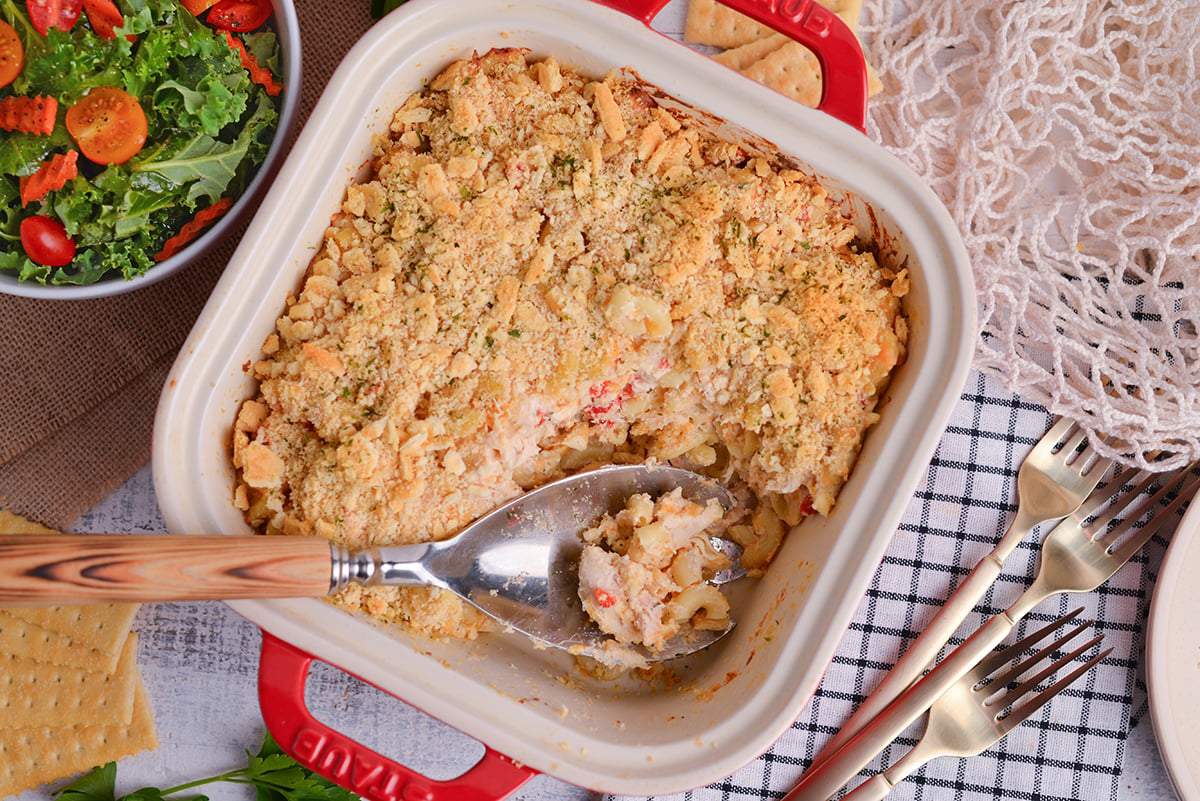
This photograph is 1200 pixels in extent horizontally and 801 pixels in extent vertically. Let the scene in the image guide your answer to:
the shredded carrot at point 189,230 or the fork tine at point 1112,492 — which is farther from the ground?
the shredded carrot at point 189,230

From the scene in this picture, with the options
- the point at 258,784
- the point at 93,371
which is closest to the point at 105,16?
the point at 93,371

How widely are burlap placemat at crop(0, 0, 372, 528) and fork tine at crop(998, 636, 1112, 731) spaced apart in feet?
6.15

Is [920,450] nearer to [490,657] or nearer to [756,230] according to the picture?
[756,230]

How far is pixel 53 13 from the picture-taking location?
1.58 metres

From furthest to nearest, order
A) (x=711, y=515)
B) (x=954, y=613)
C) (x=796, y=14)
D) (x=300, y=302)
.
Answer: (x=954, y=613) → (x=711, y=515) → (x=300, y=302) → (x=796, y=14)

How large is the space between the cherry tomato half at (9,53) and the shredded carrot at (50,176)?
15cm

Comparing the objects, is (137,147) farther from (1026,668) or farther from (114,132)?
(1026,668)

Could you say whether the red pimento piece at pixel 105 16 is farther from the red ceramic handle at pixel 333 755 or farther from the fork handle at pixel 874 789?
the fork handle at pixel 874 789

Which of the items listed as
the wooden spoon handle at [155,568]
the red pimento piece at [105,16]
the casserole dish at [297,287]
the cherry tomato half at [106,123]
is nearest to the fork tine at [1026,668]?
the casserole dish at [297,287]

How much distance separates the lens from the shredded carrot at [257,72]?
1.71 meters

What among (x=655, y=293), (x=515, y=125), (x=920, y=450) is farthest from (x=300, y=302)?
(x=920, y=450)

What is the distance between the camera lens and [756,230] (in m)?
1.65

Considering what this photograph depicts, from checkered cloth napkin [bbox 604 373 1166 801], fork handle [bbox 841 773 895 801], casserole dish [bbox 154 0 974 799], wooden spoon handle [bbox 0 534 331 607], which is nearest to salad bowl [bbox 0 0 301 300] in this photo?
casserole dish [bbox 154 0 974 799]

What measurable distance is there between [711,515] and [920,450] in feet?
1.36
